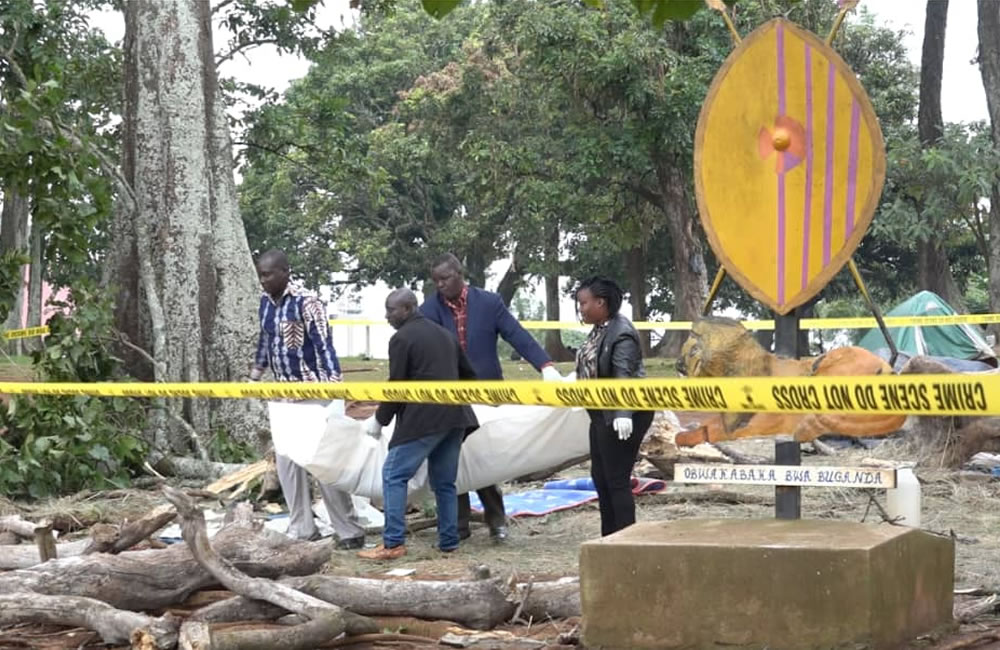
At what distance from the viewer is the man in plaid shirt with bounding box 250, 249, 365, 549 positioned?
936 cm

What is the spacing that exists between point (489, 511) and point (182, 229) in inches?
220

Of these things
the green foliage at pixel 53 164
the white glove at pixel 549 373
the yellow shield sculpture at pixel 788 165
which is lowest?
the white glove at pixel 549 373

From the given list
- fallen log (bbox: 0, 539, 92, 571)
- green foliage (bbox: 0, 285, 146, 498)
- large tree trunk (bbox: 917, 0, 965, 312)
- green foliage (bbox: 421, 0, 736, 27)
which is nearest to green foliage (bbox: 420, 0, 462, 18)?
green foliage (bbox: 421, 0, 736, 27)

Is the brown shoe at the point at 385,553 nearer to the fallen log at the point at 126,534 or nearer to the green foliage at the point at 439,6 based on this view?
the fallen log at the point at 126,534

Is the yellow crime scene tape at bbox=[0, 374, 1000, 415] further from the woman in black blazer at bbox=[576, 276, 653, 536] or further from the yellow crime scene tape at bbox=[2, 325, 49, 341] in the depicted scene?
the yellow crime scene tape at bbox=[2, 325, 49, 341]

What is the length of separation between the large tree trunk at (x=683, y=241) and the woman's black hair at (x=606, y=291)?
832 inches

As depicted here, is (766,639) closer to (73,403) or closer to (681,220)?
(73,403)

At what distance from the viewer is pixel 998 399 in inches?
186

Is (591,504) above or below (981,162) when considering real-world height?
below

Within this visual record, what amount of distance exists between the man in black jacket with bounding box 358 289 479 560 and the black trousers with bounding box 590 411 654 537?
3.50 ft

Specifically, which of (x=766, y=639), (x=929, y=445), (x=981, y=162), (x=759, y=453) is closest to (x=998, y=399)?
(x=766, y=639)

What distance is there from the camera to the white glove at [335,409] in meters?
9.18

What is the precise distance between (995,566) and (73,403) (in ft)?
23.5

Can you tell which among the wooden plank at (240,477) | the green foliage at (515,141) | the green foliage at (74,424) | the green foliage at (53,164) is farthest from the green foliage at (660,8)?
the green foliage at (515,141)
